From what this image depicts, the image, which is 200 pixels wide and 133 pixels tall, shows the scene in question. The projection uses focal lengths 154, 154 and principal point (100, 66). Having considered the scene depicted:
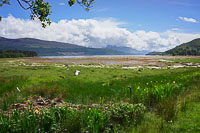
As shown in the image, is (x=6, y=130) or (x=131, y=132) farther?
(x=131, y=132)

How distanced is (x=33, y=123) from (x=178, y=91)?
9993 millimetres

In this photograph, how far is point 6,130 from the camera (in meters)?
4.82

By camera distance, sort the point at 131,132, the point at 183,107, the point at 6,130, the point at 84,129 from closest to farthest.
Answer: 1. the point at 6,130
2. the point at 84,129
3. the point at 131,132
4. the point at 183,107

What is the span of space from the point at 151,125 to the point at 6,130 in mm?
5035

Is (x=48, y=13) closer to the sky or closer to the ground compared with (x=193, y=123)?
closer to the sky

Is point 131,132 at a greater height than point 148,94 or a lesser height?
lesser

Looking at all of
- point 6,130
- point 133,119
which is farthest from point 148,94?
point 6,130

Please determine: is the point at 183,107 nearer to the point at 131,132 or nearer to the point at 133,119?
the point at 133,119

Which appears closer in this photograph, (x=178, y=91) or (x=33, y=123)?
(x=33, y=123)

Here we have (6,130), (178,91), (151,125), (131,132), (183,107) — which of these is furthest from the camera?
(178,91)

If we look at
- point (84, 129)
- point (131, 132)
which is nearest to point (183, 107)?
point (131, 132)

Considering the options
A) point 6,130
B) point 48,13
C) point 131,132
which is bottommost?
point 131,132

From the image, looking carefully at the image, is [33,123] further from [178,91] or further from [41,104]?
[178,91]

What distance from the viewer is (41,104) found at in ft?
25.3
